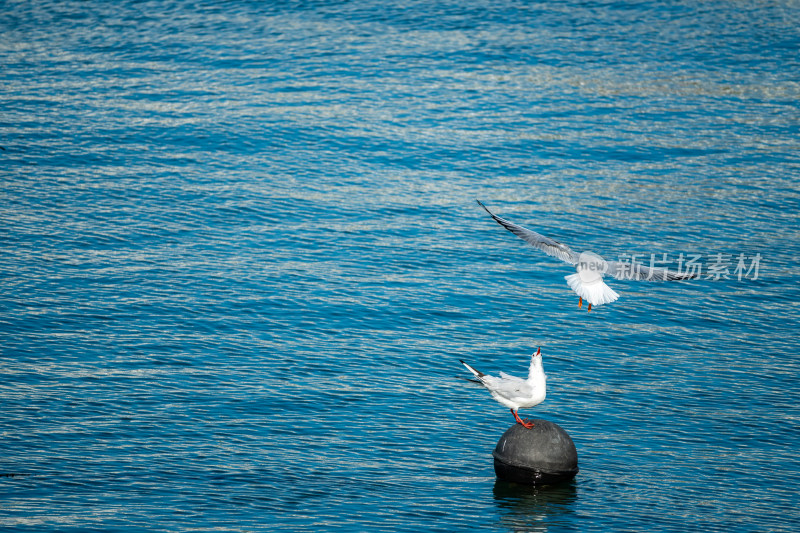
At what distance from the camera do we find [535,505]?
19.0m

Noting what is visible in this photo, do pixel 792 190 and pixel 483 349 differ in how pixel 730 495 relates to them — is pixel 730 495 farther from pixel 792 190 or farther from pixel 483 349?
pixel 792 190

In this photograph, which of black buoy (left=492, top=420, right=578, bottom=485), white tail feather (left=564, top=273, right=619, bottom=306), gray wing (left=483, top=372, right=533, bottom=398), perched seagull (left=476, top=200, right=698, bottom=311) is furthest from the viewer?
white tail feather (left=564, top=273, right=619, bottom=306)

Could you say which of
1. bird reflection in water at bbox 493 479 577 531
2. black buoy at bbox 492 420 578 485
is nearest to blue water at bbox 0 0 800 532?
bird reflection in water at bbox 493 479 577 531

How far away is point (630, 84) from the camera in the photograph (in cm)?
4988

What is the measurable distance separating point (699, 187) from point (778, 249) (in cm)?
592

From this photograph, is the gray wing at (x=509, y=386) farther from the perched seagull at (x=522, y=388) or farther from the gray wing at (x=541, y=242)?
the gray wing at (x=541, y=242)

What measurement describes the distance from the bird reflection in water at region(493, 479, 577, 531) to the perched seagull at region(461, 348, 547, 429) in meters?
1.30

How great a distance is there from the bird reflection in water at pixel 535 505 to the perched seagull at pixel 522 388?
130cm

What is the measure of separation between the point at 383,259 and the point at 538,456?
15.3 meters

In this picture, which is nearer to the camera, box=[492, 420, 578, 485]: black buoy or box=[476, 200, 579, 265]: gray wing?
box=[492, 420, 578, 485]: black buoy

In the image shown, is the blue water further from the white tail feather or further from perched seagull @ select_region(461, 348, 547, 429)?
the white tail feather

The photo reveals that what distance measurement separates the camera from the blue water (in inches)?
786

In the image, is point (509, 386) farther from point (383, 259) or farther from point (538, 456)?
point (383, 259)

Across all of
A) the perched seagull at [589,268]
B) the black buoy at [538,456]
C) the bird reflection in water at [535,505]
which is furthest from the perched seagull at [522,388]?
the perched seagull at [589,268]
